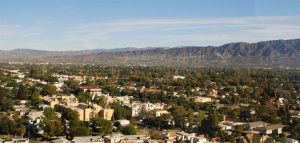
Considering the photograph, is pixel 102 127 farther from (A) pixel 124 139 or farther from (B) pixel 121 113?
(B) pixel 121 113

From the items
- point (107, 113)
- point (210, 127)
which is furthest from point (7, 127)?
point (210, 127)

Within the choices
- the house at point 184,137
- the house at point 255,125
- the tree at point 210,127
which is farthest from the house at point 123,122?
the house at point 255,125

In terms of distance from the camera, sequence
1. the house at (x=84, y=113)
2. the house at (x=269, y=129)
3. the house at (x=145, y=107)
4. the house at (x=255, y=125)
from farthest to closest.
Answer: the house at (x=145, y=107) < the house at (x=84, y=113) < the house at (x=255, y=125) < the house at (x=269, y=129)

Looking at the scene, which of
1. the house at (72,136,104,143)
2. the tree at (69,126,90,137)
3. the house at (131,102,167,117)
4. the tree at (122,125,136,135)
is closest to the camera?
the house at (72,136,104,143)

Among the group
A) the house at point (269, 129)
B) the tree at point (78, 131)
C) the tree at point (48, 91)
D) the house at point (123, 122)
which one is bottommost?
the house at point (123, 122)

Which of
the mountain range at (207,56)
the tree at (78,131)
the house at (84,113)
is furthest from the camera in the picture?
the mountain range at (207,56)

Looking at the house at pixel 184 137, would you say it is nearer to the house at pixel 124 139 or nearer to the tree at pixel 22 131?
the house at pixel 124 139

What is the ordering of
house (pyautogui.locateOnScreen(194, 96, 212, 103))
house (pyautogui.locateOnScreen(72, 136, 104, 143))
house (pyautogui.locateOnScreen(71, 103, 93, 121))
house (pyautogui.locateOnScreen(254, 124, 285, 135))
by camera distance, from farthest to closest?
1. house (pyautogui.locateOnScreen(194, 96, 212, 103))
2. house (pyautogui.locateOnScreen(71, 103, 93, 121))
3. house (pyautogui.locateOnScreen(254, 124, 285, 135))
4. house (pyautogui.locateOnScreen(72, 136, 104, 143))

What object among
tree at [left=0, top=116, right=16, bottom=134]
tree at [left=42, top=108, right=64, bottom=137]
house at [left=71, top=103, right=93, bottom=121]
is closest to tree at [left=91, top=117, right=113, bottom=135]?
tree at [left=42, top=108, right=64, bottom=137]

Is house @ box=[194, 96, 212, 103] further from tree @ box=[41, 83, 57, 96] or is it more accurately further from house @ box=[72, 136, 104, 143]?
house @ box=[72, 136, 104, 143]

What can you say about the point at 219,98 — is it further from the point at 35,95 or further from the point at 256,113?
the point at 35,95

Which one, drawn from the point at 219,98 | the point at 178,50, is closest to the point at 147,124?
the point at 219,98
